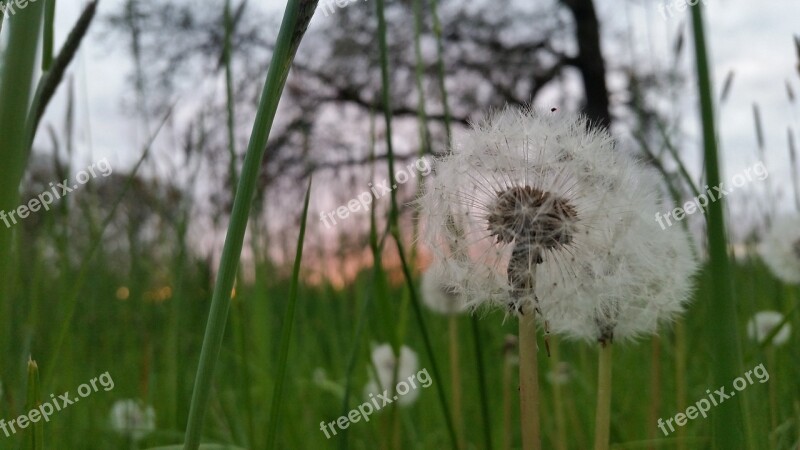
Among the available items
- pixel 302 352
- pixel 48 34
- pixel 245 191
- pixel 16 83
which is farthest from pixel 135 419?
pixel 16 83

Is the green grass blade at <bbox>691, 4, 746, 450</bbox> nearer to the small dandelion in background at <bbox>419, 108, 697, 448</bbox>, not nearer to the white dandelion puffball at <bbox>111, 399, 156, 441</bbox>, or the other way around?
the small dandelion in background at <bbox>419, 108, 697, 448</bbox>

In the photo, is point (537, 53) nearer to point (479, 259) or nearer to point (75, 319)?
point (75, 319)

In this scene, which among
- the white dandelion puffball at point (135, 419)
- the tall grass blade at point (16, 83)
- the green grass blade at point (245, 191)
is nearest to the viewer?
the tall grass blade at point (16, 83)

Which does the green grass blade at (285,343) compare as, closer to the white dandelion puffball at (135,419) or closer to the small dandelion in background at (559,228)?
the small dandelion in background at (559,228)

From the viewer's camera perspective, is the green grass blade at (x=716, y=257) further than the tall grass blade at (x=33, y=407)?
No

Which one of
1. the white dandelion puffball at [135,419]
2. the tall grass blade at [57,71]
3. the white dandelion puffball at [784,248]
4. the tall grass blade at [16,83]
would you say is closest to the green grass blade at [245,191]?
the tall grass blade at [16,83]

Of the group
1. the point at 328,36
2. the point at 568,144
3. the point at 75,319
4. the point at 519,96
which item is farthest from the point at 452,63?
the point at 568,144

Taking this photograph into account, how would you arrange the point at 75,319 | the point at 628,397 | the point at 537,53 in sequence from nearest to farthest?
the point at 628,397
the point at 75,319
the point at 537,53
